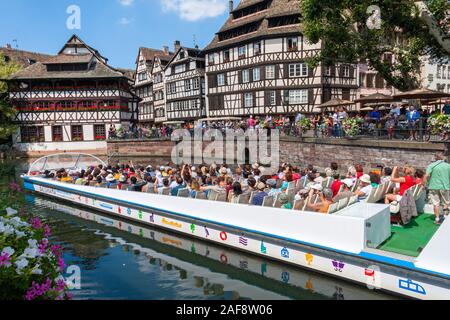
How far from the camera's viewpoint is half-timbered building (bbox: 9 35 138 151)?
4203 centimetres

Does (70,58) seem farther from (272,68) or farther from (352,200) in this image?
(352,200)

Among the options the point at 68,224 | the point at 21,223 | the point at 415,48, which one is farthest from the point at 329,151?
the point at 21,223

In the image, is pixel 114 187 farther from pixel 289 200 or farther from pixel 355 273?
pixel 355 273

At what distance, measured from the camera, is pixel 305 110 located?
3481cm

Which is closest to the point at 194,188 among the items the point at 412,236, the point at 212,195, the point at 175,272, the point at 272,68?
the point at 212,195

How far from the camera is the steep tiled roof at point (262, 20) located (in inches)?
1368

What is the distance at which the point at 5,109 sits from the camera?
40.4 m

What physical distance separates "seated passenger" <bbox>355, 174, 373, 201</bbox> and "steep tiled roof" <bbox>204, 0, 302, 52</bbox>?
2566 cm

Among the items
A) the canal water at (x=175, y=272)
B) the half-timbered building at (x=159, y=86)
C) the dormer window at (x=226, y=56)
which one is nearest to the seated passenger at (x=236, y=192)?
the canal water at (x=175, y=272)

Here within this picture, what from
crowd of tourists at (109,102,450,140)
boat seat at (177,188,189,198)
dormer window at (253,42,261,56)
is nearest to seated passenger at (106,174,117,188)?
boat seat at (177,188,189,198)

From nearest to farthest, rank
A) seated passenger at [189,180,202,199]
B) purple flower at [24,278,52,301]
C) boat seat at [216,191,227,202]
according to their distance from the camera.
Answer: purple flower at [24,278,52,301] → boat seat at [216,191,227,202] → seated passenger at [189,180,202,199]

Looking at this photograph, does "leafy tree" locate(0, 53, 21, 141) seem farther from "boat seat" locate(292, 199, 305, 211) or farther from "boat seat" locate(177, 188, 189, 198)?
"boat seat" locate(292, 199, 305, 211)

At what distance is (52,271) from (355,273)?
5794 millimetres

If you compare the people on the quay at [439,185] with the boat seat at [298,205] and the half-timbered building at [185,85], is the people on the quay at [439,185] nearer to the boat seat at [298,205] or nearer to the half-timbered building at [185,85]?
the boat seat at [298,205]
